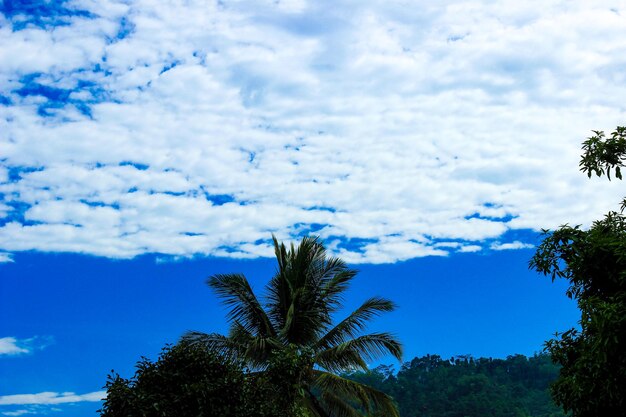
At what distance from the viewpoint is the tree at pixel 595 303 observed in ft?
43.0

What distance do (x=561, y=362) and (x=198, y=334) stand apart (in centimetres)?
1025

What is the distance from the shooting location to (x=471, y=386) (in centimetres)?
6669

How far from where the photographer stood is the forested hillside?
63562mm

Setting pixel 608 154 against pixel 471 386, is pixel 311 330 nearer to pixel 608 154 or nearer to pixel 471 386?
pixel 608 154

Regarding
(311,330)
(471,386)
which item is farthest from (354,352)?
(471,386)

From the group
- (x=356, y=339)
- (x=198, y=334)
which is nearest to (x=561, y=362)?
(x=356, y=339)

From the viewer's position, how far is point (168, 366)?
13.6 metres

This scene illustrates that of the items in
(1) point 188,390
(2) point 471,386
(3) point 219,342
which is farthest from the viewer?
(2) point 471,386

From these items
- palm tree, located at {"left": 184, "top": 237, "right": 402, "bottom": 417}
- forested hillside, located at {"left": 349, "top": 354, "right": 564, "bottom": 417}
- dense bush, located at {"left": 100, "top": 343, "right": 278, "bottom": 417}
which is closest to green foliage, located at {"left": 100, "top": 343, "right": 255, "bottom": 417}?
dense bush, located at {"left": 100, "top": 343, "right": 278, "bottom": 417}

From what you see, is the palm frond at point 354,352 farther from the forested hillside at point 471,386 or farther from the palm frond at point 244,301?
the forested hillside at point 471,386

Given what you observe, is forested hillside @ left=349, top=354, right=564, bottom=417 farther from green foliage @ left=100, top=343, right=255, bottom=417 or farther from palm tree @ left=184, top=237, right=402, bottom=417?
green foliage @ left=100, top=343, right=255, bottom=417

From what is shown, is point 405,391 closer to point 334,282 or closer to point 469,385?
point 469,385

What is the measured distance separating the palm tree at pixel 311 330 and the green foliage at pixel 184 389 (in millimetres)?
5991

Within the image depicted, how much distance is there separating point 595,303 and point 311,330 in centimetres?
1021
